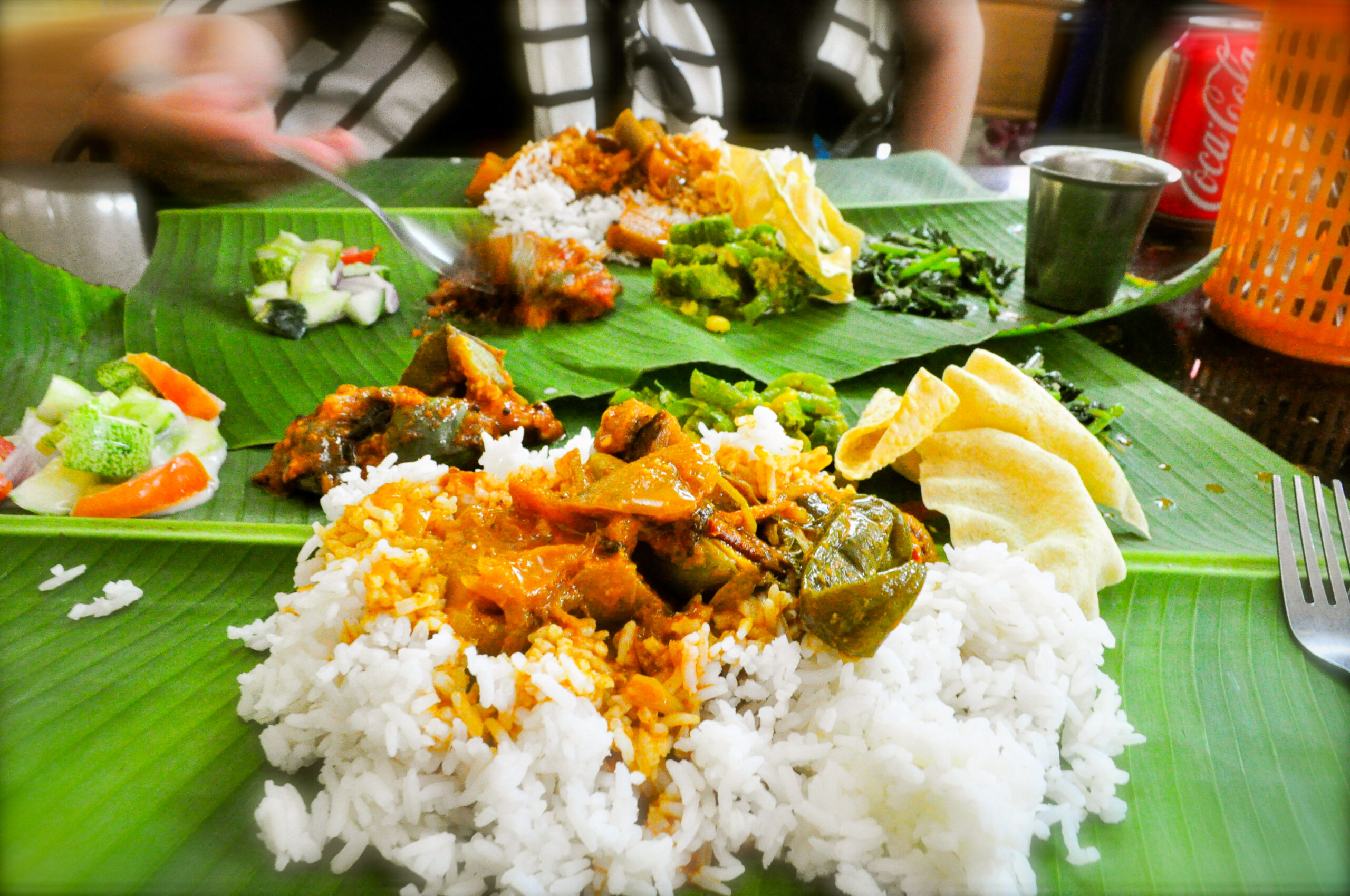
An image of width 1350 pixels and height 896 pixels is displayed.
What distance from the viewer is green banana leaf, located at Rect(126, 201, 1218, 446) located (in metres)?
3.12

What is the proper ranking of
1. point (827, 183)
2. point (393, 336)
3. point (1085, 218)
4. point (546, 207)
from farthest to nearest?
1. point (827, 183)
2. point (546, 207)
3. point (1085, 218)
4. point (393, 336)

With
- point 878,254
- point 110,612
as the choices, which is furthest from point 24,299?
point 878,254

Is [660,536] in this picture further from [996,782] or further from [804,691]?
[996,782]

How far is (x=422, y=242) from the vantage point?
3930mm

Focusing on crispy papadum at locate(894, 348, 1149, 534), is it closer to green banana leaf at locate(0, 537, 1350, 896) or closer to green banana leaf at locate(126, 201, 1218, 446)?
green banana leaf at locate(0, 537, 1350, 896)

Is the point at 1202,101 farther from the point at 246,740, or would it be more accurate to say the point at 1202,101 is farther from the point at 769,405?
the point at 246,740

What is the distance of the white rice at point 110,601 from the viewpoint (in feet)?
6.55

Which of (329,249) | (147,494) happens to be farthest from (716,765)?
(329,249)

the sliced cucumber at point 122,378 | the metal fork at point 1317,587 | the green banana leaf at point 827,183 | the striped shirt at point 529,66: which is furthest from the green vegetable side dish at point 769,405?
the striped shirt at point 529,66

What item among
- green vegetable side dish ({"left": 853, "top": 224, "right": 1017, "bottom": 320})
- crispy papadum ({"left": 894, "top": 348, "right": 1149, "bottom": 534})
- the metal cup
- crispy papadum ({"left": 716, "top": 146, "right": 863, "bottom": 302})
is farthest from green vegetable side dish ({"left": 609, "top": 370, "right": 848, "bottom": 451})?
the metal cup

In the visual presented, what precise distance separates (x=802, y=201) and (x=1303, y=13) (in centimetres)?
366

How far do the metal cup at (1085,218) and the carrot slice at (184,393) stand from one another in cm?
370

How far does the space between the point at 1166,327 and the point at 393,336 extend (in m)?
3.68

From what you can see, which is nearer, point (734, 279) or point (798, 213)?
point (734, 279)
